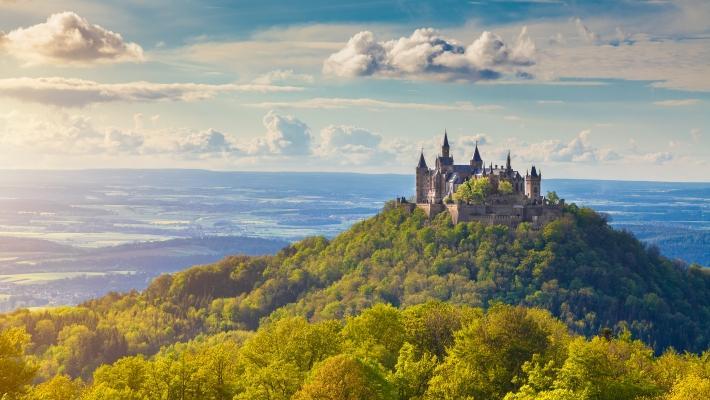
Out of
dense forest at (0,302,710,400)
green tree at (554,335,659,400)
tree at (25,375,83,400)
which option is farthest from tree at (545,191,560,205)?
tree at (25,375,83,400)

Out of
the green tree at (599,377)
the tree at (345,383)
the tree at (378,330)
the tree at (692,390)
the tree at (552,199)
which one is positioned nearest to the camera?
the tree at (692,390)

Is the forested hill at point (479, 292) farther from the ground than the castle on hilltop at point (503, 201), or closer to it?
closer to it

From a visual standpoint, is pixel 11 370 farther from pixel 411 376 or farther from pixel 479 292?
pixel 479 292

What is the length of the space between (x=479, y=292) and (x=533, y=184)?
81.7 feet

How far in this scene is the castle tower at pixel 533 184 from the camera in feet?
606

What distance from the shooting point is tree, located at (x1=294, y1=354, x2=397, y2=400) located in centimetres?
6041

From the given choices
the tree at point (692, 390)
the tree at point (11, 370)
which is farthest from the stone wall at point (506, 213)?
the tree at point (11, 370)

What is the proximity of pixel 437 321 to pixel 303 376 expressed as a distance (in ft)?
64.2

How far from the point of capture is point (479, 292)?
17962 cm

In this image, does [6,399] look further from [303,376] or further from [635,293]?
[635,293]

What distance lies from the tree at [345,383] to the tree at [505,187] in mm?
121284

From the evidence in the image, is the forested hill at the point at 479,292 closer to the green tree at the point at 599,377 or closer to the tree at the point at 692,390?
the green tree at the point at 599,377

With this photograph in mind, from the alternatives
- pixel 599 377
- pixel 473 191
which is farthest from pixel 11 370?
pixel 473 191

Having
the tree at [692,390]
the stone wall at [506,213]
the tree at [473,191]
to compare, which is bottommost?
the tree at [692,390]
